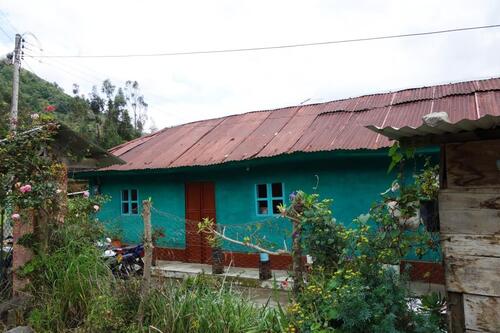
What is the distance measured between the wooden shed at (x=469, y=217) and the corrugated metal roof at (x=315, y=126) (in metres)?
3.74

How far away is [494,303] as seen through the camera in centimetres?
274

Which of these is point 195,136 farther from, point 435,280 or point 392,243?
point 392,243

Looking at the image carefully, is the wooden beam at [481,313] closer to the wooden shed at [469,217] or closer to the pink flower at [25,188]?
the wooden shed at [469,217]

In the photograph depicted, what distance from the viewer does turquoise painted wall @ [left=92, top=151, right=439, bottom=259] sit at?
25.0 ft

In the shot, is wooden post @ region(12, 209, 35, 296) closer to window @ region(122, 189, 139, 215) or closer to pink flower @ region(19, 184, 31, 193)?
pink flower @ region(19, 184, 31, 193)

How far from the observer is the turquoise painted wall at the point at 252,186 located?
7.61 meters

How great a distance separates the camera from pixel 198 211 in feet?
32.9

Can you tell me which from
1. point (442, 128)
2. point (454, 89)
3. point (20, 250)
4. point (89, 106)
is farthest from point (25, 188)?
point (89, 106)

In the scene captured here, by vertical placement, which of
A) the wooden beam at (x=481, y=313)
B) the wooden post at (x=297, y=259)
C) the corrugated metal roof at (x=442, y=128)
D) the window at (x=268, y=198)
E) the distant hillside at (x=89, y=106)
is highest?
the distant hillside at (x=89, y=106)

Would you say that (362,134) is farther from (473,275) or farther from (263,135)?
(473,275)

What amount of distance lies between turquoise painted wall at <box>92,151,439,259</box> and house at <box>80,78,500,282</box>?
20 millimetres

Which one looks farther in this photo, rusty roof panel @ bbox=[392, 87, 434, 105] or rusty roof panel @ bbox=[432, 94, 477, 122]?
rusty roof panel @ bbox=[392, 87, 434, 105]

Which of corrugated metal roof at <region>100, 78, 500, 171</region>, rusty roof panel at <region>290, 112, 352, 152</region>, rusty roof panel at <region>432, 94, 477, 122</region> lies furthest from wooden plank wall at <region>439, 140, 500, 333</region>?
rusty roof panel at <region>432, 94, 477, 122</region>

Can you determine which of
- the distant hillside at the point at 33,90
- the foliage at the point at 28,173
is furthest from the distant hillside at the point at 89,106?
the foliage at the point at 28,173
